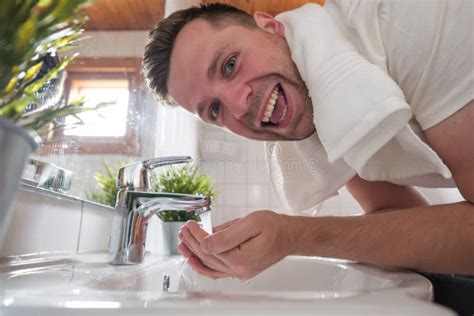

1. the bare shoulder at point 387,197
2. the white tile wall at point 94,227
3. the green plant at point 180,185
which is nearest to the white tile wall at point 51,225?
the white tile wall at point 94,227

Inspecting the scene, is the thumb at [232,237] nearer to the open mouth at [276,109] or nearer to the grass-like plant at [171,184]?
the open mouth at [276,109]

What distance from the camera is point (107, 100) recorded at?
78 centimetres

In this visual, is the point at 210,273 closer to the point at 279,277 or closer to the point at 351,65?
the point at 279,277

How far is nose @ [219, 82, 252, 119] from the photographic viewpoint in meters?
0.70

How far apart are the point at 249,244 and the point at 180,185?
638mm

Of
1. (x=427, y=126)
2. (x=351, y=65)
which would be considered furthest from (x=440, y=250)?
(x=351, y=65)

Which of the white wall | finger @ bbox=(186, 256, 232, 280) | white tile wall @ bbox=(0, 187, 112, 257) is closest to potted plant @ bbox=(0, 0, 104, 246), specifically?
white tile wall @ bbox=(0, 187, 112, 257)

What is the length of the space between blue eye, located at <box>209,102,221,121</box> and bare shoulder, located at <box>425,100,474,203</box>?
1.38 feet

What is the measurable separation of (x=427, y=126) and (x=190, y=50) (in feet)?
1.53

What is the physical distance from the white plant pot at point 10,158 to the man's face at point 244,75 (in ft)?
1.65

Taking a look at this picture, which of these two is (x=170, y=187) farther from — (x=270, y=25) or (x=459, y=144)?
(x=459, y=144)

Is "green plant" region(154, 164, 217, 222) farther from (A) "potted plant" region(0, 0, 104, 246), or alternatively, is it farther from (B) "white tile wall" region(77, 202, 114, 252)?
(A) "potted plant" region(0, 0, 104, 246)

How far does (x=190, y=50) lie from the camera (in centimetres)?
72

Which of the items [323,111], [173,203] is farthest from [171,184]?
[323,111]
